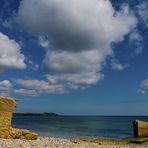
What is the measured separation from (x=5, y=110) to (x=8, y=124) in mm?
1208

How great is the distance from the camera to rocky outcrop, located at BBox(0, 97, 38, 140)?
92.9 ft

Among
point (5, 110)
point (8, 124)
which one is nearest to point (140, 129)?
point (8, 124)

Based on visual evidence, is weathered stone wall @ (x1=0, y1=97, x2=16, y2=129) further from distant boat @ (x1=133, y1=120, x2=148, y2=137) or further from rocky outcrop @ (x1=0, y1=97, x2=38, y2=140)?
distant boat @ (x1=133, y1=120, x2=148, y2=137)

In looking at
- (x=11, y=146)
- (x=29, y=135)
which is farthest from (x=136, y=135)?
(x=11, y=146)

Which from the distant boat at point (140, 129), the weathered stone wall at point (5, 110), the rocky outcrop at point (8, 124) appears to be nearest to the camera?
the rocky outcrop at point (8, 124)

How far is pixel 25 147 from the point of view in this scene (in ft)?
68.5

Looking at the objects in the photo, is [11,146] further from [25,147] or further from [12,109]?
[12,109]

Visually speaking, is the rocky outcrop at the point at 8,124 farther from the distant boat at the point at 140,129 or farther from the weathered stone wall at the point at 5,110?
the distant boat at the point at 140,129

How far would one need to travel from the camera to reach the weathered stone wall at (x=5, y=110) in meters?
28.5

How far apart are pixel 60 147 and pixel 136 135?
89.7 ft

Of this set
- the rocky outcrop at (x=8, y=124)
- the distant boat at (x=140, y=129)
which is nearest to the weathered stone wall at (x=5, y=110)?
the rocky outcrop at (x=8, y=124)

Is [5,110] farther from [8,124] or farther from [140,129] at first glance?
[140,129]

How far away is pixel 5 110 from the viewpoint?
2886 cm

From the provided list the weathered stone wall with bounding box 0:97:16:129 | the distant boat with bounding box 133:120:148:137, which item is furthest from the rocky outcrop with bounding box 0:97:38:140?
the distant boat with bounding box 133:120:148:137
